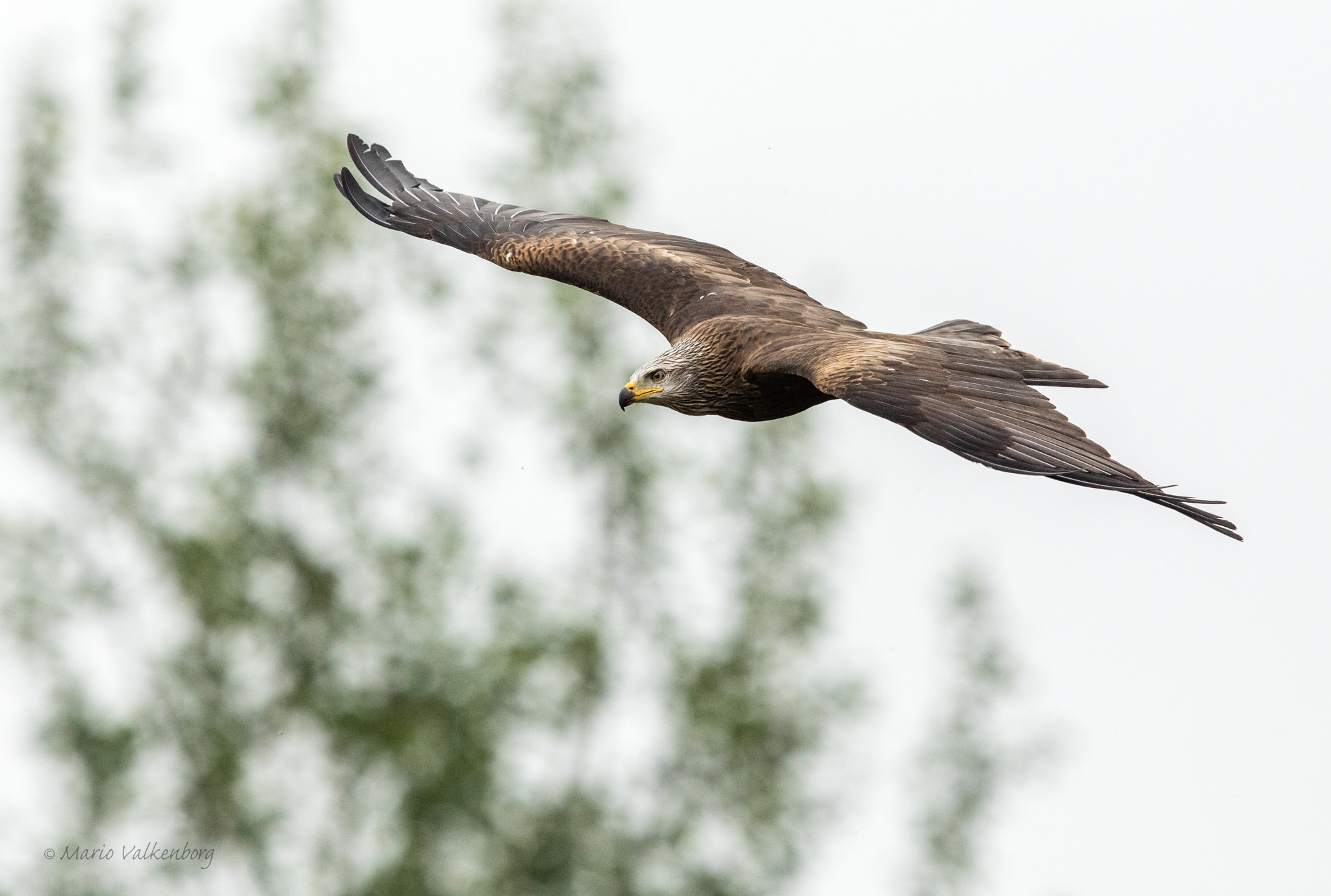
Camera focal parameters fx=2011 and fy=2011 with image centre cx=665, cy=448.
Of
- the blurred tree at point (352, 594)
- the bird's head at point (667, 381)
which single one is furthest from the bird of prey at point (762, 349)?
the blurred tree at point (352, 594)

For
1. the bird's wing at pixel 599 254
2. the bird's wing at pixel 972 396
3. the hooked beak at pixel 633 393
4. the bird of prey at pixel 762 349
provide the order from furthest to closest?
the bird's wing at pixel 599 254
the hooked beak at pixel 633 393
the bird of prey at pixel 762 349
the bird's wing at pixel 972 396

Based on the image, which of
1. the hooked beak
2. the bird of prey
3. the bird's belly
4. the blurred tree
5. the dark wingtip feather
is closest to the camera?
the bird of prey

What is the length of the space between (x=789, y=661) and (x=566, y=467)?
143 inches

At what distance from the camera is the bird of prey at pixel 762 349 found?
964cm

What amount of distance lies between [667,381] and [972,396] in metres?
2.30

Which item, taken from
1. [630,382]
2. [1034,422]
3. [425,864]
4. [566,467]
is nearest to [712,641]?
[566,467]

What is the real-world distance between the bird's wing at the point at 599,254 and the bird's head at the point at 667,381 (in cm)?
49

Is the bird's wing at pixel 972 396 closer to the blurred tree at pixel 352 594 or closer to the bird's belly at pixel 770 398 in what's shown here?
the bird's belly at pixel 770 398

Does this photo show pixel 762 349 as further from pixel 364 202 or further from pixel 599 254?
pixel 364 202

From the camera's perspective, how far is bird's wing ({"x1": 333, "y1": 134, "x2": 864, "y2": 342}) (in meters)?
12.5

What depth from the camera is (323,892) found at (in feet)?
83.8

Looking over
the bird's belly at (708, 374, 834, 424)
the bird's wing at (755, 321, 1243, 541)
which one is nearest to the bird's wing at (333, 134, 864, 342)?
the bird's belly at (708, 374, 834, 424)

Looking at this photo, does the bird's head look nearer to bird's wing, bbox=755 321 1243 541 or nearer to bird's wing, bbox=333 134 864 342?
bird's wing, bbox=333 134 864 342

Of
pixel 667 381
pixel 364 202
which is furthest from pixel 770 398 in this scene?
pixel 364 202
